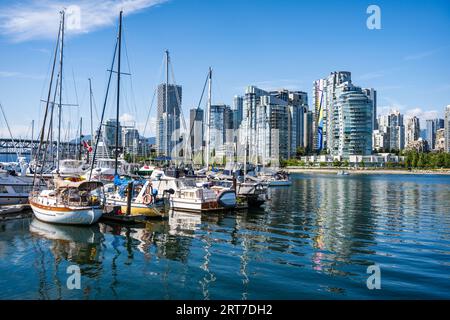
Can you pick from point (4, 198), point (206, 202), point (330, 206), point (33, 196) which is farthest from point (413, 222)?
Result: point (4, 198)

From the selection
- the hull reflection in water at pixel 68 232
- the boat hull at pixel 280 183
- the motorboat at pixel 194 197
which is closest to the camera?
the hull reflection in water at pixel 68 232

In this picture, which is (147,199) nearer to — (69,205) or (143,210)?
(143,210)

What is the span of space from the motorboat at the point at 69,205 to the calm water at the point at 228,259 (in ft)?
2.75

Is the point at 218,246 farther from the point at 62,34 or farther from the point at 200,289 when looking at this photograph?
the point at 62,34

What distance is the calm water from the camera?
16.9 m

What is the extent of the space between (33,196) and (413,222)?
34437 millimetres

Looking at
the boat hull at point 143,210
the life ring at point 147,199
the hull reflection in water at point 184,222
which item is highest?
the life ring at point 147,199

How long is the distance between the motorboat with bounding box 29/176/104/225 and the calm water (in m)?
0.84

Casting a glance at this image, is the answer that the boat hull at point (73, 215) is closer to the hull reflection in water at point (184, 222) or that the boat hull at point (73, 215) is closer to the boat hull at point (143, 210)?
the boat hull at point (143, 210)

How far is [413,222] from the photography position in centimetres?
3675

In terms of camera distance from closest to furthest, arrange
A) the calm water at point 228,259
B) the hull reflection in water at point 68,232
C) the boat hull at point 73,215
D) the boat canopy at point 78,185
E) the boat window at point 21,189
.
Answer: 1. the calm water at point 228,259
2. the hull reflection in water at point 68,232
3. the boat hull at point 73,215
4. the boat canopy at point 78,185
5. the boat window at point 21,189

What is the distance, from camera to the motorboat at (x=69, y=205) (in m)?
29.7

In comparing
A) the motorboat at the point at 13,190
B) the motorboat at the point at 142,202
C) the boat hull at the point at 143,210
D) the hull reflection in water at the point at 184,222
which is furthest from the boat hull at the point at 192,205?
the motorboat at the point at 13,190

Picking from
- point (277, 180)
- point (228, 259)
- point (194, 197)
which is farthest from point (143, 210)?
point (277, 180)
